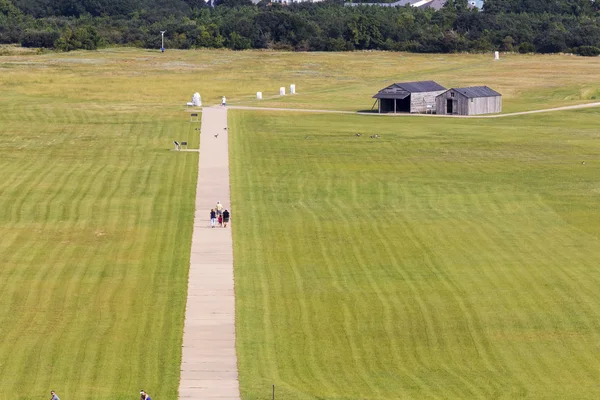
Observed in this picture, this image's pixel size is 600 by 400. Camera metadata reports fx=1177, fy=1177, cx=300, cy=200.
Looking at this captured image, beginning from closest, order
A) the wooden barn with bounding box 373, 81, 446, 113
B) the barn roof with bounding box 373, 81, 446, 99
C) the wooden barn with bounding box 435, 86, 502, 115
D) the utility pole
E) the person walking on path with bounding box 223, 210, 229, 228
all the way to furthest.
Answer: the person walking on path with bounding box 223, 210, 229, 228
the wooden barn with bounding box 435, 86, 502, 115
the barn roof with bounding box 373, 81, 446, 99
the wooden barn with bounding box 373, 81, 446, 113
the utility pole

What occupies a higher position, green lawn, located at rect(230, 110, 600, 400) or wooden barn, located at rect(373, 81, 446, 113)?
wooden barn, located at rect(373, 81, 446, 113)

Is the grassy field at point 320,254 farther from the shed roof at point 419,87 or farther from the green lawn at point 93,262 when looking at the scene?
the shed roof at point 419,87

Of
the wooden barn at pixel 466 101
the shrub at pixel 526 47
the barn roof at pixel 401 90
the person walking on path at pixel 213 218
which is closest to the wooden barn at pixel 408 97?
the barn roof at pixel 401 90

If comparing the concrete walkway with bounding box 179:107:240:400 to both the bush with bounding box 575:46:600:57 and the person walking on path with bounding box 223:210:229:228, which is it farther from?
the bush with bounding box 575:46:600:57

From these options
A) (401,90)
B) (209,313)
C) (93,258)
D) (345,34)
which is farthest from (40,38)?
(209,313)

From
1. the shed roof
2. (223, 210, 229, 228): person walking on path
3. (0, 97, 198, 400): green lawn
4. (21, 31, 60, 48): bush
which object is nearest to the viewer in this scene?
(0, 97, 198, 400): green lawn

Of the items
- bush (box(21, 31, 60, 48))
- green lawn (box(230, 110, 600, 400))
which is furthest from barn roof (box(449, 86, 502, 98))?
bush (box(21, 31, 60, 48))

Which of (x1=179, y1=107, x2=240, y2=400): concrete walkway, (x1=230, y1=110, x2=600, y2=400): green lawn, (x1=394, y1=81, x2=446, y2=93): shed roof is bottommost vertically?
(x1=230, y1=110, x2=600, y2=400): green lawn

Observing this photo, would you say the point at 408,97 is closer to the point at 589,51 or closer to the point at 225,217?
the point at 225,217

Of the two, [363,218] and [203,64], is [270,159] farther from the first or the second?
[203,64]
